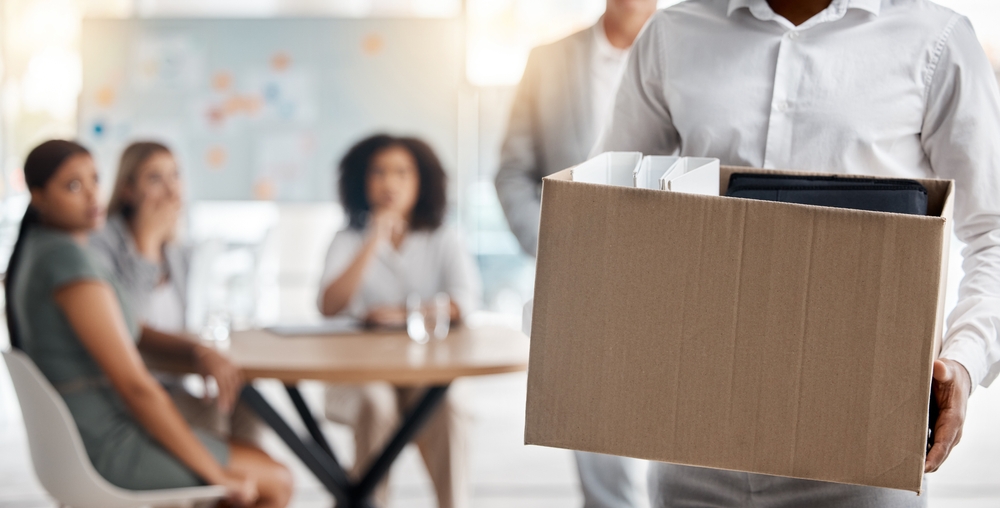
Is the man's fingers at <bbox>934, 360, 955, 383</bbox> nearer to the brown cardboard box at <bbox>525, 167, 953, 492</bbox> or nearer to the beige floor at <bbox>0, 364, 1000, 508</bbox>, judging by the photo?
the brown cardboard box at <bbox>525, 167, 953, 492</bbox>

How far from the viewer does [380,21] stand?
4.58 m

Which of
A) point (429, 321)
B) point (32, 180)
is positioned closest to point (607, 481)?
point (429, 321)

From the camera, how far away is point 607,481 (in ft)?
6.59

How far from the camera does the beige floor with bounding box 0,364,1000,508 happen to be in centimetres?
317

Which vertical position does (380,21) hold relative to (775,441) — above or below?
above

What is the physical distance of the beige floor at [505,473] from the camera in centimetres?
317

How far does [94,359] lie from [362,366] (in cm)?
58

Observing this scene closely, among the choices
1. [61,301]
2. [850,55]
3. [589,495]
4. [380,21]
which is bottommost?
[589,495]

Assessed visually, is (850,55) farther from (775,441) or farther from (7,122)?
(7,122)

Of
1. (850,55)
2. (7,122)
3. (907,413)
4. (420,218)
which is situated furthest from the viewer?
(7,122)

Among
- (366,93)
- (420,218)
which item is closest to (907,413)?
(420,218)

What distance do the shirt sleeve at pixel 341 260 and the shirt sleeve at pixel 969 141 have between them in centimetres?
218

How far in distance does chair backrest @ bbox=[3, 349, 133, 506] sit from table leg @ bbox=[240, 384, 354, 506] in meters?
0.42

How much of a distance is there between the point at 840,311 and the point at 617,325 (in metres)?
0.18
